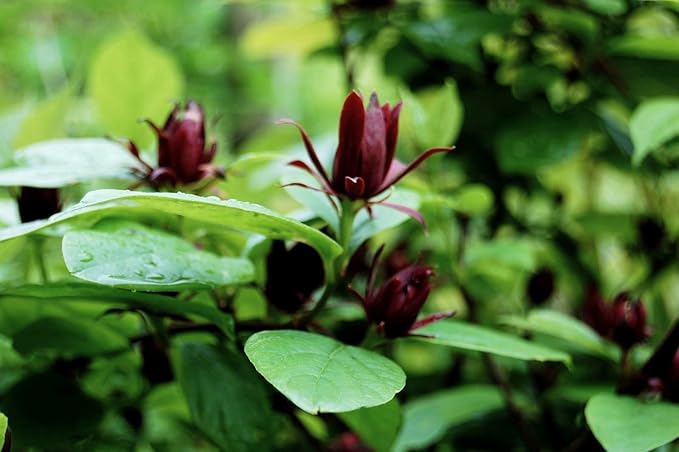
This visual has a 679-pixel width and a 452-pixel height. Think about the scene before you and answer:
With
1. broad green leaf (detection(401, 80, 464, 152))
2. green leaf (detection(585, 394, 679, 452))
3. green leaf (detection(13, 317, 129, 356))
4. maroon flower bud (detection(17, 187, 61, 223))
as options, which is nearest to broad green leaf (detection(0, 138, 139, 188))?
maroon flower bud (detection(17, 187, 61, 223))

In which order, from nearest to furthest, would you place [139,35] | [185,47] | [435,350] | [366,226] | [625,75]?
[366,226]
[139,35]
[625,75]
[435,350]
[185,47]

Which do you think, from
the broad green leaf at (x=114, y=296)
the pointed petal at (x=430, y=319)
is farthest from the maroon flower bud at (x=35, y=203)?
the pointed petal at (x=430, y=319)

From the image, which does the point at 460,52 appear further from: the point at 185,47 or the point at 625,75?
the point at 185,47

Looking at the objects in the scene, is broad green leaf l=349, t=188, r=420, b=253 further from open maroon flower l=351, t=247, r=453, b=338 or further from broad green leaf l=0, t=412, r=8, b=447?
broad green leaf l=0, t=412, r=8, b=447

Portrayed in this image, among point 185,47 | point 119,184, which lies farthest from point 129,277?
point 185,47

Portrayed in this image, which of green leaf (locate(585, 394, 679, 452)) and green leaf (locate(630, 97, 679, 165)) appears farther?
green leaf (locate(630, 97, 679, 165))
